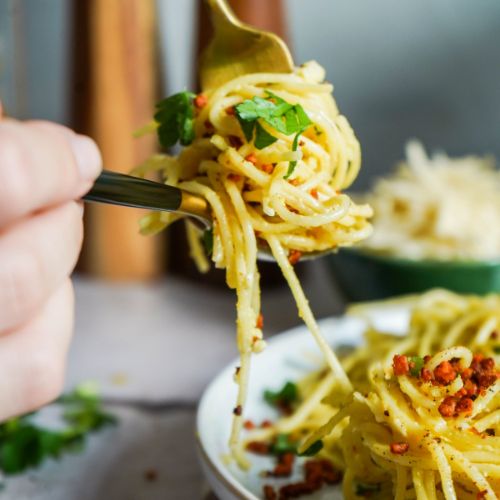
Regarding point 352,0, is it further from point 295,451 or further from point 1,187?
point 1,187

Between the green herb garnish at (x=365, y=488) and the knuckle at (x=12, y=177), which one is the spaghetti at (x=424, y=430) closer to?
the green herb garnish at (x=365, y=488)

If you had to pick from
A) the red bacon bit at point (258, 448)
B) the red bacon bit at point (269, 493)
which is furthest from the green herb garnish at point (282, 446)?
the red bacon bit at point (269, 493)

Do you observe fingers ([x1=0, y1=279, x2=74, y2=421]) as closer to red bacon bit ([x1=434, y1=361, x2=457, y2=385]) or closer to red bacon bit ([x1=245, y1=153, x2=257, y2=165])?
red bacon bit ([x1=245, y1=153, x2=257, y2=165])

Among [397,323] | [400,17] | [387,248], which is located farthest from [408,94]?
[397,323]

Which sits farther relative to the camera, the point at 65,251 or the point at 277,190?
the point at 277,190

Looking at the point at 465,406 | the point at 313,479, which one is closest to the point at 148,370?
the point at 313,479

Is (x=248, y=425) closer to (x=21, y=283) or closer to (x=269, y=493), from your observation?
(x=269, y=493)

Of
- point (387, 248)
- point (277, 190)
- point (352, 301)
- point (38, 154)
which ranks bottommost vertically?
point (352, 301)
